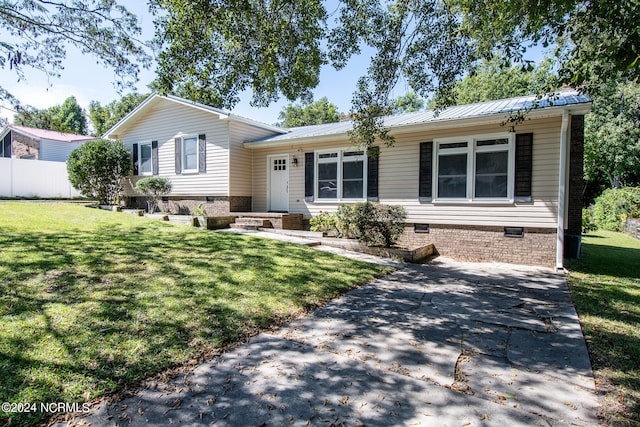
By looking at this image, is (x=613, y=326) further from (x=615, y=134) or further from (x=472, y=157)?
(x=615, y=134)

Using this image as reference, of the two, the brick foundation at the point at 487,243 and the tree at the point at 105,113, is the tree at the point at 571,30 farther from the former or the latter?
the tree at the point at 105,113

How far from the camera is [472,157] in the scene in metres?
9.08

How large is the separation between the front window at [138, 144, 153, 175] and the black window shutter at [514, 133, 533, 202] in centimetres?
1326

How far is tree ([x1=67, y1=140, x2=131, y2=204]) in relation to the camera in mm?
13953

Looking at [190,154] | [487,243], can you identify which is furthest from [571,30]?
[190,154]

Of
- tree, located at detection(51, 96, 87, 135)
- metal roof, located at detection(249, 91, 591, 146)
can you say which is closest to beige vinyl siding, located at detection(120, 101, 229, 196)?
metal roof, located at detection(249, 91, 591, 146)

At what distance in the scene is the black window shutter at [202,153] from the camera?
13031 millimetres

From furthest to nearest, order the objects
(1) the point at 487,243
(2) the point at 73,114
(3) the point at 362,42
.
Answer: (2) the point at 73,114, (1) the point at 487,243, (3) the point at 362,42

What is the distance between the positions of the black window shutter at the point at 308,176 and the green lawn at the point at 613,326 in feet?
24.1

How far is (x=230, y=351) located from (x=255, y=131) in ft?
36.8

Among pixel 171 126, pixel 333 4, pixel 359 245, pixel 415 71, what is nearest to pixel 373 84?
pixel 415 71

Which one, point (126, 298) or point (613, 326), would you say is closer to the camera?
point (126, 298)

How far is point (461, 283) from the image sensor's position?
642cm

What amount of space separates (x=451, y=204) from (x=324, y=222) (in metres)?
3.69
